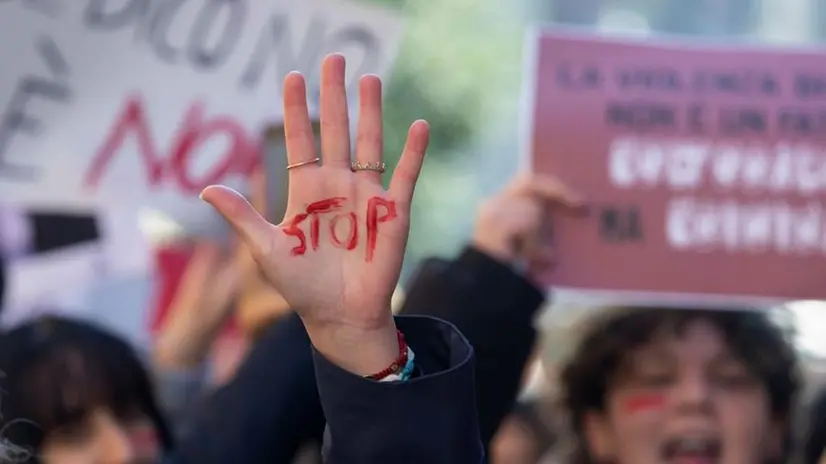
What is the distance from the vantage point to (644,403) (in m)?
2.06

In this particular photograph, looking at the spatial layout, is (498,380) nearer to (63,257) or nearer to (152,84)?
(152,84)

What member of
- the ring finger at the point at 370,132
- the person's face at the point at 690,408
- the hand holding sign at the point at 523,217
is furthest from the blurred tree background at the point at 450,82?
the ring finger at the point at 370,132

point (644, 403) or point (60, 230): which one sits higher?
point (60, 230)

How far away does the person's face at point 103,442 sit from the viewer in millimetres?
1913

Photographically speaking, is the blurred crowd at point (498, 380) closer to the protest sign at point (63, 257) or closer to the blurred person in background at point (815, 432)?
the blurred person in background at point (815, 432)

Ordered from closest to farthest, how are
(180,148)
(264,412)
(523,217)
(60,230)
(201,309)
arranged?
(264,412), (523,217), (180,148), (60,230), (201,309)

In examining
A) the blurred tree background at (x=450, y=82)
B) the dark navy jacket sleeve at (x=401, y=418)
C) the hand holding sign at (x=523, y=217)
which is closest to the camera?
the dark navy jacket sleeve at (x=401, y=418)

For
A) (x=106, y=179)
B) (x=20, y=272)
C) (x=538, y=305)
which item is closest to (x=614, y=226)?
(x=538, y=305)

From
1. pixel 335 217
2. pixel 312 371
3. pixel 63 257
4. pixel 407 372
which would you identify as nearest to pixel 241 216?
pixel 335 217

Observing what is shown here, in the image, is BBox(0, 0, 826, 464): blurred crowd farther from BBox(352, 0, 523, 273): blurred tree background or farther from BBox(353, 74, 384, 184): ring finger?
BBox(352, 0, 523, 273): blurred tree background

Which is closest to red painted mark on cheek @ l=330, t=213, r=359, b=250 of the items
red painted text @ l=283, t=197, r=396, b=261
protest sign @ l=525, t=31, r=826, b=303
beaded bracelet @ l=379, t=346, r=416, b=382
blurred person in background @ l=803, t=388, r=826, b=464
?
red painted text @ l=283, t=197, r=396, b=261

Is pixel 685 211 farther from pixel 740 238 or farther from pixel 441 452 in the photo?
pixel 441 452

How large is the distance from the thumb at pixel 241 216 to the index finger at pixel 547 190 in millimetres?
859

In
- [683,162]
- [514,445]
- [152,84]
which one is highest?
[152,84]
